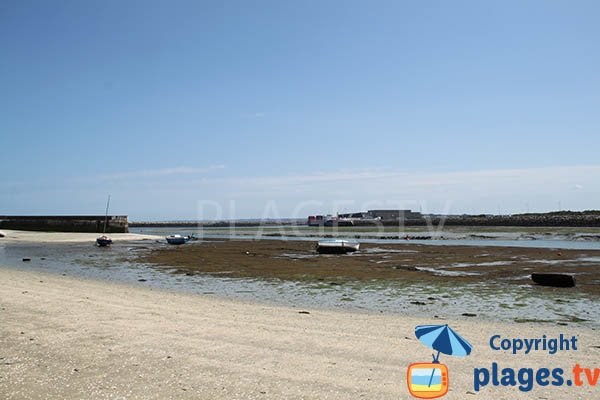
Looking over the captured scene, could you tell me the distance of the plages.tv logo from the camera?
7.08 metres

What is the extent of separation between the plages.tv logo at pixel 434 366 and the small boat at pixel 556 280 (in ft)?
38.8

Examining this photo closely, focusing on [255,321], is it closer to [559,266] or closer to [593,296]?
[593,296]

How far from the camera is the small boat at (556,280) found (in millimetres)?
20422

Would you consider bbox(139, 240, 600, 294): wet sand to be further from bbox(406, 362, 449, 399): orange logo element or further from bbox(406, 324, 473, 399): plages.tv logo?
bbox(406, 362, 449, 399): orange logo element

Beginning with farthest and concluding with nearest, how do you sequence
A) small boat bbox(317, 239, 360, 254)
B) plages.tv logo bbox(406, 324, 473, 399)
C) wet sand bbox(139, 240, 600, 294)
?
1. small boat bbox(317, 239, 360, 254)
2. wet sand bbox(139, 240, 600, 294)
3. plages.tv logo bbox(406, 324, 473, 399)

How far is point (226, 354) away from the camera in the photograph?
8.66 m

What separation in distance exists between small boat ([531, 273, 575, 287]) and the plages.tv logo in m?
11.8

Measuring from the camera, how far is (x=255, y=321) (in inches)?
472

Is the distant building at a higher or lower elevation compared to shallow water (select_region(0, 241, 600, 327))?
higher

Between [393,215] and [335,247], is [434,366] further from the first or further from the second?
[393,215]

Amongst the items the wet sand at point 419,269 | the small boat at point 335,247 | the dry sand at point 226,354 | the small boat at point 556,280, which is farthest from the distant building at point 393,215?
the dry sand at point 226,354

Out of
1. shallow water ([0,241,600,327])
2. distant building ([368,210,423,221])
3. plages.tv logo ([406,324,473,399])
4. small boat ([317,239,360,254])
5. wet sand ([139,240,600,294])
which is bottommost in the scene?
shallow water ([0,241,600,327])

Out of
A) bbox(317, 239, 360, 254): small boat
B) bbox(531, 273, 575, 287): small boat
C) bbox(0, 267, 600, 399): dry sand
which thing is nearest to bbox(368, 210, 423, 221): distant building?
bbox(317, 239, 360, 254): small boat

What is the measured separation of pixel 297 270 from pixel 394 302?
11.8 metres
